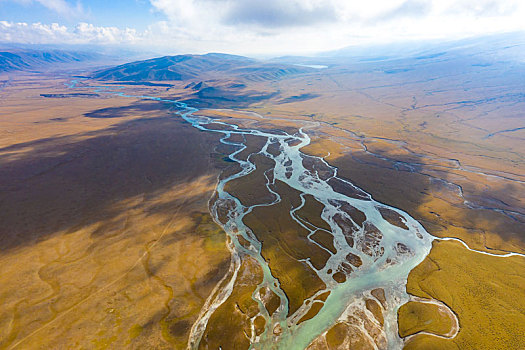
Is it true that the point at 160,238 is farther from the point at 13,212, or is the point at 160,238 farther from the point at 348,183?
the point at 348,183

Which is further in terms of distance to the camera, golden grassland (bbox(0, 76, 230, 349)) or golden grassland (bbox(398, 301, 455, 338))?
golden grassland (bbox(398, 301, 455, 338))

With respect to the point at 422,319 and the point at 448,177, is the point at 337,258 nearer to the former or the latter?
the point at 422,319

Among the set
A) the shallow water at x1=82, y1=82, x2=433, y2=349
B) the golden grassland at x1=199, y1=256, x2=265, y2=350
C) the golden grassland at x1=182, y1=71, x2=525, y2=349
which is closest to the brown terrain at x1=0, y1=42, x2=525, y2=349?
the golden grassland at x1=199, y1=256, x2=265, y2=350

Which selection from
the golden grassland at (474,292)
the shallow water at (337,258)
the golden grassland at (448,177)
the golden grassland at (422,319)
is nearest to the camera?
the golden grassland at (474,292)

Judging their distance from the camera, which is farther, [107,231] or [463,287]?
[107,231]

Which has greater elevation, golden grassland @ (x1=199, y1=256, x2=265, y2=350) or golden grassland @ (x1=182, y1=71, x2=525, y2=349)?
golden grassland @ (x1=199, y1=256, x2=265, y2=350)

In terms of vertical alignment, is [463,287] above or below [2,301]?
below

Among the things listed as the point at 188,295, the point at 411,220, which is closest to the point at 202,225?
the point at 188,295

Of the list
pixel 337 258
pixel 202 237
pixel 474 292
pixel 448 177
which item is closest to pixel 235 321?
pixel 202 237

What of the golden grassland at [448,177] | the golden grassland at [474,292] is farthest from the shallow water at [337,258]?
the golden grassland at [448,177]

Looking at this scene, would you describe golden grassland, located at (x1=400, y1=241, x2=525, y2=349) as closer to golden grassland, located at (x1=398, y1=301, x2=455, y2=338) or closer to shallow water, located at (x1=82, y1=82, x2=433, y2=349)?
golden grassland, located at (x1=398, y1=301, x2=455, y2=338)

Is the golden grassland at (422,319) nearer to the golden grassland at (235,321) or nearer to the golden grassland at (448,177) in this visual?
the golden grassland at (448,177)
